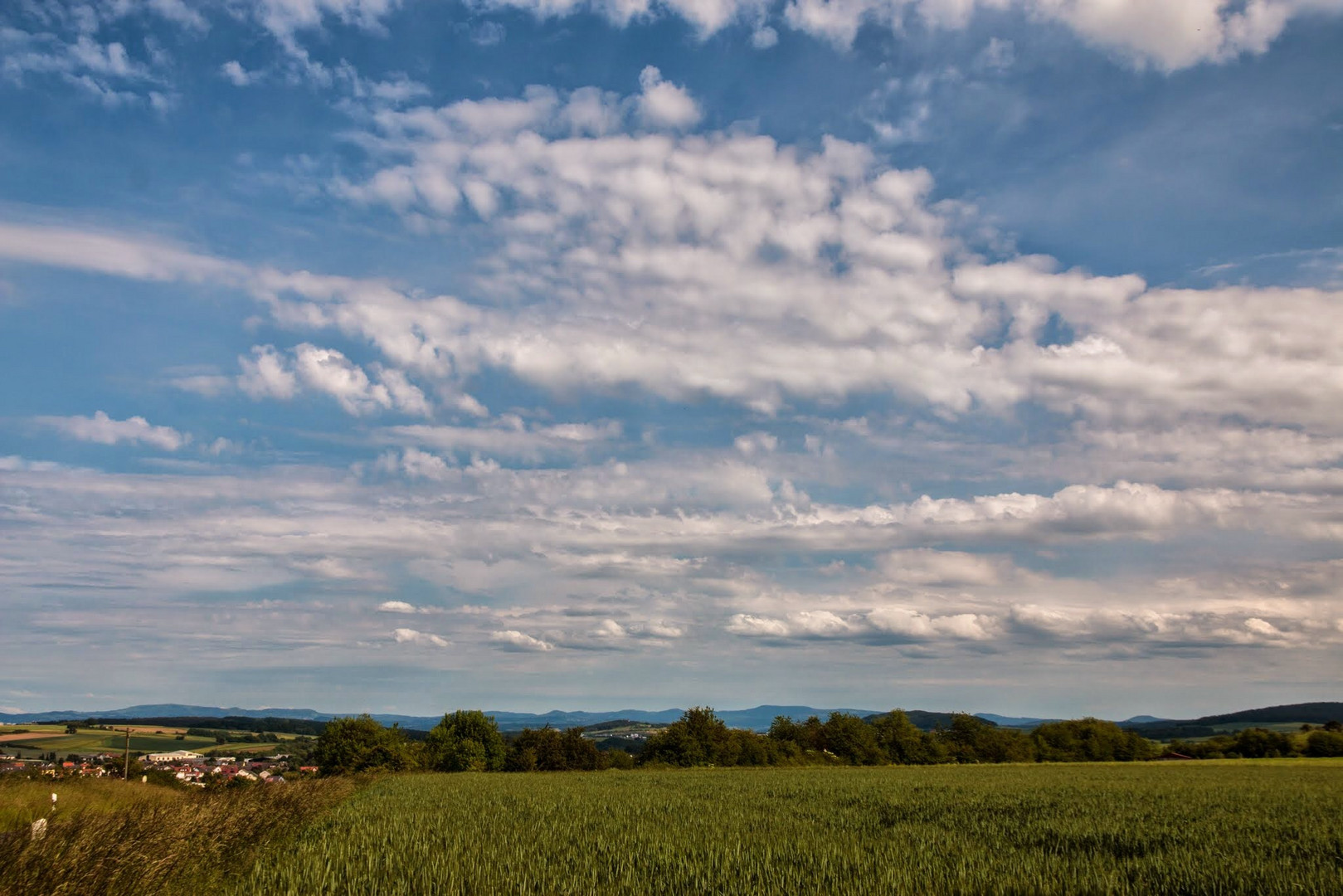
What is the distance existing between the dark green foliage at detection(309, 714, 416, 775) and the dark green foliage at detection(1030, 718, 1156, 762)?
91200 millimetres

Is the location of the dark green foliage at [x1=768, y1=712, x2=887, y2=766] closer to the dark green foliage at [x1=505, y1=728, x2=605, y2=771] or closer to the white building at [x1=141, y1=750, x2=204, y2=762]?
the dark green foliage at [x1=505, y1=728, x2=605, y2=771]

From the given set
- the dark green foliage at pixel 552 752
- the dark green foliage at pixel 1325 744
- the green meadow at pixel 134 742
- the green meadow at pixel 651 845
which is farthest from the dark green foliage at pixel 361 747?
the dark green foliage at pixel 1325 744

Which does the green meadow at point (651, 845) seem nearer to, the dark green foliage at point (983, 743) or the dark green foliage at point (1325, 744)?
the dark green foliage at point (983, 743)

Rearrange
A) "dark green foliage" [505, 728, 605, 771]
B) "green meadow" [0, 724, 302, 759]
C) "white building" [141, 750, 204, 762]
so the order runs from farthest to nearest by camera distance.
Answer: "dark green foliage" [505, 728, 605, 771], "green meadow" [0, 724, 302, 759], "white building" [141, 750, 204, 762]

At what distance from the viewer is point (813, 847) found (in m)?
16.5

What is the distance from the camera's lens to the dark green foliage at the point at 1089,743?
117m

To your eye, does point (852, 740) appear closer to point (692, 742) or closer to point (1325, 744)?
point (692, 742)

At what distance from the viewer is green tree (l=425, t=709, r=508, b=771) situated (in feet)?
314

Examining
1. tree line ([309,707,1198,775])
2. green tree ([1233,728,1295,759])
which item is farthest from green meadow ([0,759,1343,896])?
green tree ([1233,728,1295,759])

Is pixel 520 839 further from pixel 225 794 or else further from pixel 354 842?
pixel 225 794

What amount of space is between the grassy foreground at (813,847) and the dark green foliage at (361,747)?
60736mm

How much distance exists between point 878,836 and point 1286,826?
12.7 meters

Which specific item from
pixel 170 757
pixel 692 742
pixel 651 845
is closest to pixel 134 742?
pixel 170 757

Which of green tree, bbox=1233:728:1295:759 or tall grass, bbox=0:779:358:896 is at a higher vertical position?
tall grass, bbox=0:779:358:896
